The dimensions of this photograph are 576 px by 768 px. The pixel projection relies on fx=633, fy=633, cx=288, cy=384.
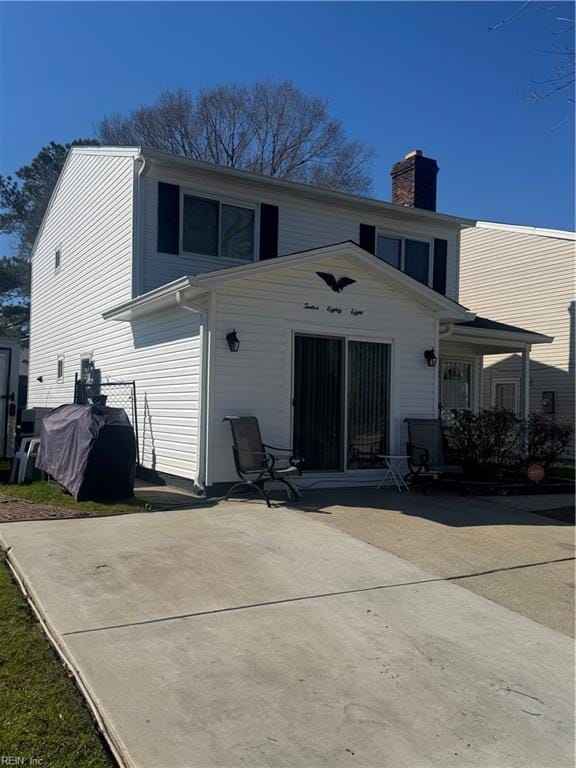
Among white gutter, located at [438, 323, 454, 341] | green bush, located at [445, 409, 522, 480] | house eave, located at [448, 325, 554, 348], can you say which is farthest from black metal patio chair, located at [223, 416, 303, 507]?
house eave, located at [448, 325, 554, 348]

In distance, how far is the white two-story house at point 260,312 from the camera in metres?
8.21

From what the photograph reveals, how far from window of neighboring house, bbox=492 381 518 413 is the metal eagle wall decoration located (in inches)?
393

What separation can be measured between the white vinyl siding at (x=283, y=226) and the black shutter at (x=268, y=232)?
15cm

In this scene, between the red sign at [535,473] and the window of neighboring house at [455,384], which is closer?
the red sign at [535,473]

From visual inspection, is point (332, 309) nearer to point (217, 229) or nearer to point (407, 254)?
point (217, 229)

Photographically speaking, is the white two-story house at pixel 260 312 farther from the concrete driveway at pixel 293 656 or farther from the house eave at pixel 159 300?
the concrete driveway at pixel 293 656

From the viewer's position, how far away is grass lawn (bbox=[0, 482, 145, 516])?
7152 mm

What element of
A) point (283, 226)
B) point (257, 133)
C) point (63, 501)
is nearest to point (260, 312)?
point (63, 501)

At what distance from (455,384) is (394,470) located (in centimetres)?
603

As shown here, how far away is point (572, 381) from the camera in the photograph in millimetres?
16359

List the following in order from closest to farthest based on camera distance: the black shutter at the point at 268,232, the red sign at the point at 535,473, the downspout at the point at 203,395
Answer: the downspout at the point at 203,395, the red sign at the point at 535,473, the black shutter at the point at 268,232

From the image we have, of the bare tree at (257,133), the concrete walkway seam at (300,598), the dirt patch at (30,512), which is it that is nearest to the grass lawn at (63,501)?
the dirt patch at (30,512)

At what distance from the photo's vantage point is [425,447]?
30.6 ft

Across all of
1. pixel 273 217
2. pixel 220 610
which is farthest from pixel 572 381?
pixel 220 610
